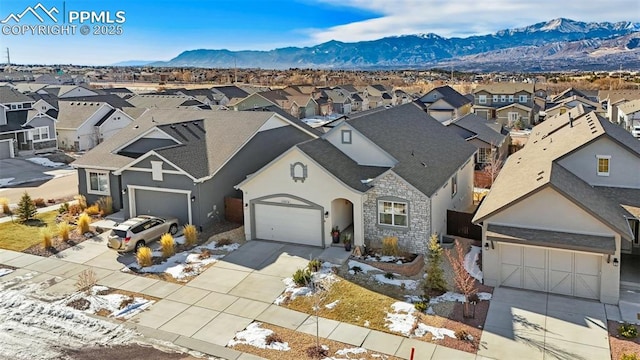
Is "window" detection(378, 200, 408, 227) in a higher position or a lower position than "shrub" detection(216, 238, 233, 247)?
higher

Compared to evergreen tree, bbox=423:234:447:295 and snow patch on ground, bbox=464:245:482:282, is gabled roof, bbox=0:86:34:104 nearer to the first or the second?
snow patch on ground, bbox=464:245:482:282

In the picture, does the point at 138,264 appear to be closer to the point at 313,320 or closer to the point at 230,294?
the point at 230,294

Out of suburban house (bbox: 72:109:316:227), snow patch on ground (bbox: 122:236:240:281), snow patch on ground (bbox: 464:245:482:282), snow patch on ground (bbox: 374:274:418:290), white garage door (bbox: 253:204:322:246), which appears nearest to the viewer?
snow patch on ground (bbox: 374:274:418:290)

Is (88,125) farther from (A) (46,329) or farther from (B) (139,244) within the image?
(A) (46,329)

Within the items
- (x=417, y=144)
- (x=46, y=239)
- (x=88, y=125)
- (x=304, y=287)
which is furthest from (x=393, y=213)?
(x=88, y=125)

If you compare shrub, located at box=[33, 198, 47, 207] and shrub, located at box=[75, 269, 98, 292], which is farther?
shrub, located at box=[33, 198, 47, 207]

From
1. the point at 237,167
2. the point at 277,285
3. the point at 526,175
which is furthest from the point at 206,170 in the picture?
the point at 526,175

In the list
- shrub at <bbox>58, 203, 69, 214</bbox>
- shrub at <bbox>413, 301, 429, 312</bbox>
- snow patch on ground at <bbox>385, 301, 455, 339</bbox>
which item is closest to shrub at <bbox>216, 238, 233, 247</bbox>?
snow patch on ground at <bbox>385, 301, 455, 339</bbox>
